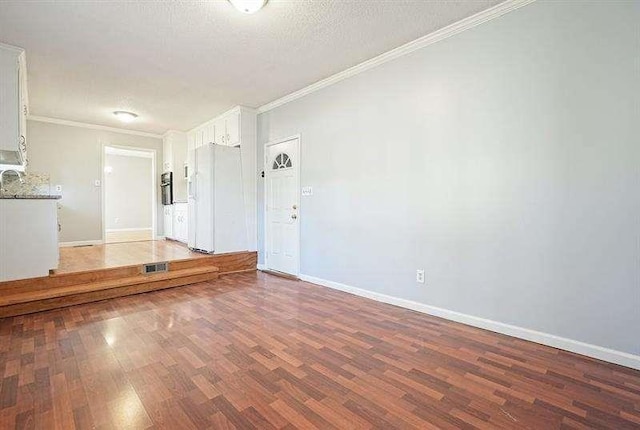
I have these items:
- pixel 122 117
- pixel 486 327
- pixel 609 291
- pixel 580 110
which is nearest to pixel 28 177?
pixel 122 117

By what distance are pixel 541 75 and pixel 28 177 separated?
5253mm

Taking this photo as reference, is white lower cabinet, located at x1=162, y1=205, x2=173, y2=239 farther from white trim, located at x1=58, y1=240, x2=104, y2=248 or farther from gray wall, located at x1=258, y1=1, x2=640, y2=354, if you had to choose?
gray wall, located at x1=258, y1=1, x2=640, y2=354

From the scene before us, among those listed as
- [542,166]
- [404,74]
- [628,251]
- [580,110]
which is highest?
[404,74]

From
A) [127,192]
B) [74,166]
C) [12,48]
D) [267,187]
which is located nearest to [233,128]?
[267,187]

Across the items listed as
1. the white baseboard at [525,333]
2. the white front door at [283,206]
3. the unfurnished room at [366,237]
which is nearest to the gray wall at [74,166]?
the unfurnished room at [366,237]

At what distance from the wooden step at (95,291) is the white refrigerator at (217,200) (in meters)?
0.63

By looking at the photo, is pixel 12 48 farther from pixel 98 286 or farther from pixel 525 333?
pixel 525 333

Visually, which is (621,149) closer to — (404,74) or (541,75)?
(541,75)

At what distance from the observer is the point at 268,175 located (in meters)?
5.10

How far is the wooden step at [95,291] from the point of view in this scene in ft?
10.1

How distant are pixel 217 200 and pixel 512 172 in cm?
412

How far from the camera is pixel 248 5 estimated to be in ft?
8.07

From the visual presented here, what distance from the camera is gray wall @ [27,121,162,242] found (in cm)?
583

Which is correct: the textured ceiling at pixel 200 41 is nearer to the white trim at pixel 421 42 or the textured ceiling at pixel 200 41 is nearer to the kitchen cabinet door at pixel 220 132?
the white trim at pixel 421 42
